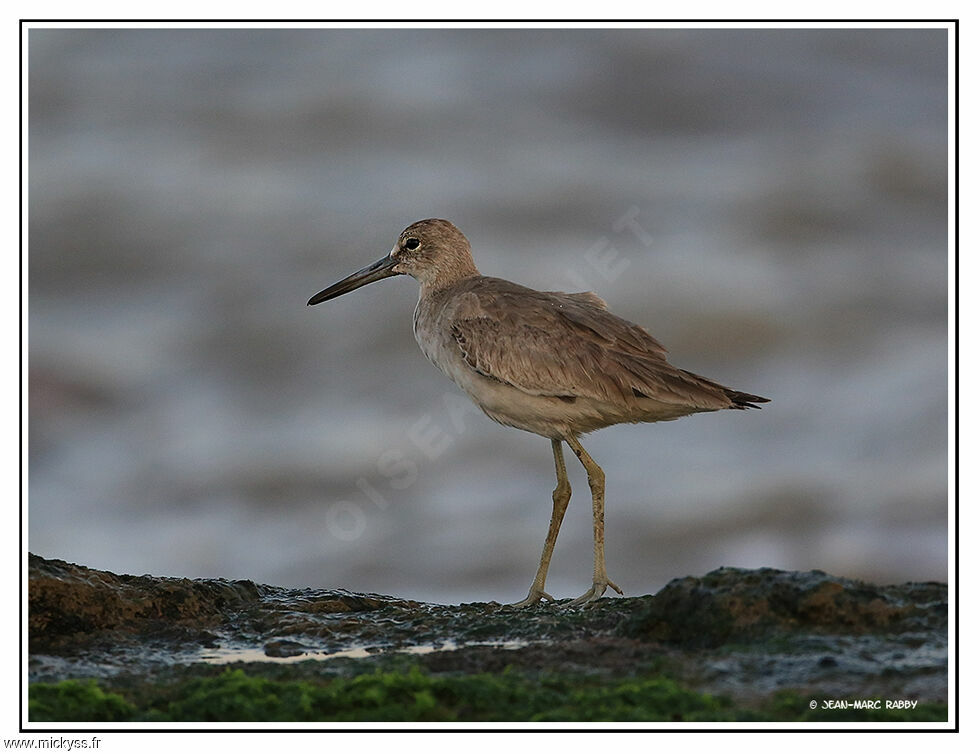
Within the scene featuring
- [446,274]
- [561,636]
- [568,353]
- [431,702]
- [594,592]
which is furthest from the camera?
[446,274]

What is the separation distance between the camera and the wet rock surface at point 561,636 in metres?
A: 5.60

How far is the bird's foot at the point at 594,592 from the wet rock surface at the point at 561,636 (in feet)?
0.92

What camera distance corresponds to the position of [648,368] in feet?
25.8

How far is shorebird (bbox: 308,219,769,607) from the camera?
784 cm

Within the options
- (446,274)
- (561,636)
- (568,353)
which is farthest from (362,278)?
(561,636)

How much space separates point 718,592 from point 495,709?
5.06 feet

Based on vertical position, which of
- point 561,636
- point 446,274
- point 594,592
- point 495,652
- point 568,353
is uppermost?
point 446,274

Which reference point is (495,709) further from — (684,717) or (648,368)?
(648,368)

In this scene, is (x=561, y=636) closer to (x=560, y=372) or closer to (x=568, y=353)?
(x=560, y=372)

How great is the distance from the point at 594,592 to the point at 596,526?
578 millimetres

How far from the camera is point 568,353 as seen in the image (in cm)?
798

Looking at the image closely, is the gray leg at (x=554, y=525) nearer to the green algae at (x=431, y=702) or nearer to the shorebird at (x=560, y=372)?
the shorebird at (x=560, y=372)

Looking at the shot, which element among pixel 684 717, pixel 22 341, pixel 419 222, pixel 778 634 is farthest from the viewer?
pixel 419 222
